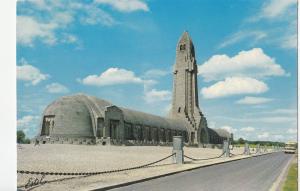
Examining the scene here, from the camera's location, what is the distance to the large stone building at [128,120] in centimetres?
5000

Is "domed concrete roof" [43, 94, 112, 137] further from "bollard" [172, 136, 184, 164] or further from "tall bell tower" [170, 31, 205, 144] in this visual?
"tall bell tower" [170, 31, 205, 144]

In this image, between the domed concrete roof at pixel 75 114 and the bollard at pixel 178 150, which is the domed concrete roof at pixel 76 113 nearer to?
the domed concrete roof at pixel 75 114

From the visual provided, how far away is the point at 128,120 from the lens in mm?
60469

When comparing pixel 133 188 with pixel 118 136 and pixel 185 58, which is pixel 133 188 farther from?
pixel 185 58

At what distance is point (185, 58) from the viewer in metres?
85.2

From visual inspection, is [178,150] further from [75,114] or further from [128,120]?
[128,120]

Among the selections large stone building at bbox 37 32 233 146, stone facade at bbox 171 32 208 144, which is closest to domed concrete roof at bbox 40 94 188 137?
large stone building at bbox 37 32 233 146

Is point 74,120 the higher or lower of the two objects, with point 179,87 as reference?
lower

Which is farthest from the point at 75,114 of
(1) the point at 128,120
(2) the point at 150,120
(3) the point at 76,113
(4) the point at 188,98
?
(4) the point at 188,98

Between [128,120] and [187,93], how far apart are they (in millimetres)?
31377

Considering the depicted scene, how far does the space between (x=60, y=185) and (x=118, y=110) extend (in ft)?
143

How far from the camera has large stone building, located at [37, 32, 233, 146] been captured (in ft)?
164
